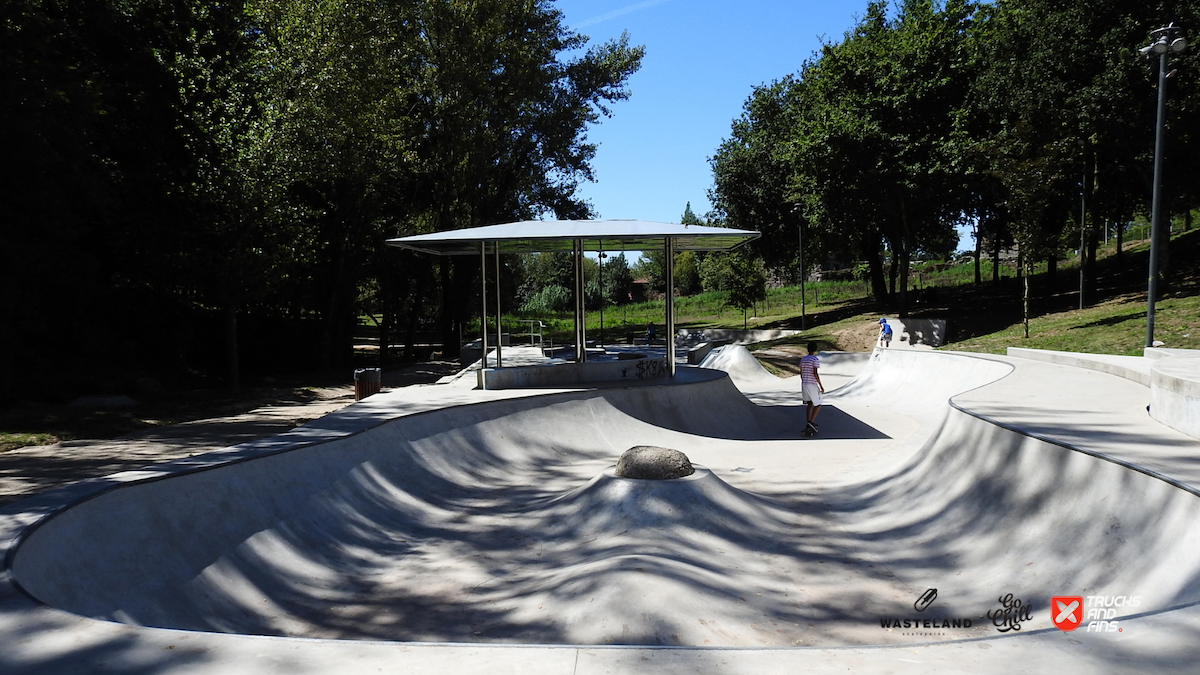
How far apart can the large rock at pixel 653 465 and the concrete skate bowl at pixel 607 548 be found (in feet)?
0.89

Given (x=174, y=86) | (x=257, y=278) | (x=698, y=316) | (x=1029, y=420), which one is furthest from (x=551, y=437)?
(x=698, y=316)

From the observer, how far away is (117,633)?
3576 millimetres

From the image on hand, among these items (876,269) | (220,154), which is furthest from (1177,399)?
(876,269)

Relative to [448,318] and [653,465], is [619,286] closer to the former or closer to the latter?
[448,318]

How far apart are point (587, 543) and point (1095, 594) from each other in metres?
4.15

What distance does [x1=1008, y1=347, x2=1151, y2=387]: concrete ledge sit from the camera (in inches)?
517

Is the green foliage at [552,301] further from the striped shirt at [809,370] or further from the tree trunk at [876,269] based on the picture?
the striped shirt at [809,370]

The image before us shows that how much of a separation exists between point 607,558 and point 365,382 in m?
11.8

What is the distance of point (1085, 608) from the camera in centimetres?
480

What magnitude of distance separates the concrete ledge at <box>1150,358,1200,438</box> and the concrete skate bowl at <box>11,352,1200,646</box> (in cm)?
191

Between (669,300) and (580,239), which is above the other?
(580,239)

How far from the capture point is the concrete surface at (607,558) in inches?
129

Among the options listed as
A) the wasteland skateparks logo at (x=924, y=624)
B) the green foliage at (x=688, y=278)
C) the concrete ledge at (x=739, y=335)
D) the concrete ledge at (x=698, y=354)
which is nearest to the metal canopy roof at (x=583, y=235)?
the wasteland skateparks logo at (x=924, y=624)

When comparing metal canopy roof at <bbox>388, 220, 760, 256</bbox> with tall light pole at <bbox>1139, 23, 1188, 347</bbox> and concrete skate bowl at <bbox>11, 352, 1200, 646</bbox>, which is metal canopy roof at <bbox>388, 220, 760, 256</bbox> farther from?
tall light pole at <bbox>1139, 23, 1188, 347</bbox>
